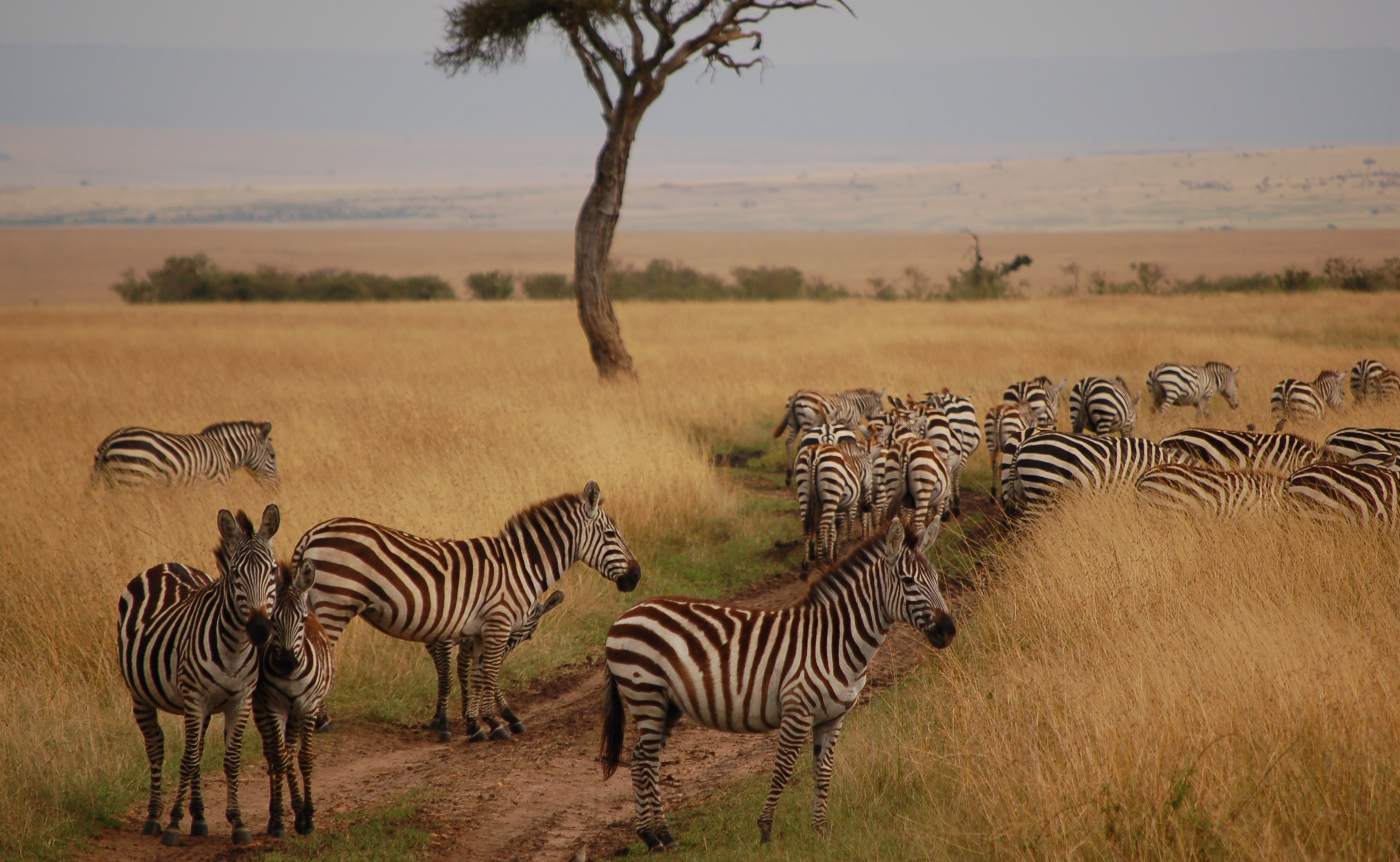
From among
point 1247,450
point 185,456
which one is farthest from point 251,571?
point 1247,450

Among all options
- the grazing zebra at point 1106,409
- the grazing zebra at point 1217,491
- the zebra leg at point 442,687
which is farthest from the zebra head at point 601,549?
the grazing zebra at point 1106,409

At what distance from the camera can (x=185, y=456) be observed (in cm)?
1160

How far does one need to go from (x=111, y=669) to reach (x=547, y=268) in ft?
308

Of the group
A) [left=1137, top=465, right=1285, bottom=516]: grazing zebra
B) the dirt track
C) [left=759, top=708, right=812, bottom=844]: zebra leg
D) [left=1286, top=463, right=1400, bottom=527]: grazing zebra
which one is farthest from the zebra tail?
[left=1286, top=463, right=1400, bottom=527]: grazing zebra

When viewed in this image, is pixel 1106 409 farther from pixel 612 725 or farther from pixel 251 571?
pixel 251 571

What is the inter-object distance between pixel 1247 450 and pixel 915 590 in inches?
275

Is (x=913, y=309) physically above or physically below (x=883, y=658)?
above

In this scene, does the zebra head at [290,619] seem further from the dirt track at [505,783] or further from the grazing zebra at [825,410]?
the grazing zebra at [825,410]

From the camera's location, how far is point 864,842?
5.00 meters

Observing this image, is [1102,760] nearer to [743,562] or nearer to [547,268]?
[743,562]

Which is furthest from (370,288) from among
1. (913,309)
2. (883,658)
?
(883,658)

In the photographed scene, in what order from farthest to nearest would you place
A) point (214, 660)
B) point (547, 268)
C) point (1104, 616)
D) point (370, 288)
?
point (547, 268) < point (370, 288) < point (1104, 616) < point (214, 660)

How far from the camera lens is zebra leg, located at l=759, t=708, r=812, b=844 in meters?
5.10

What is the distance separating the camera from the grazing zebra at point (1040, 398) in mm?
15367
